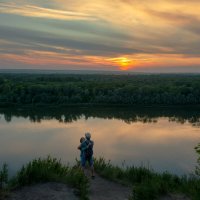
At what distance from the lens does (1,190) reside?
27.4 feet

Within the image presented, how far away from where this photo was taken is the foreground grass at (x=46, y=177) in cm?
895

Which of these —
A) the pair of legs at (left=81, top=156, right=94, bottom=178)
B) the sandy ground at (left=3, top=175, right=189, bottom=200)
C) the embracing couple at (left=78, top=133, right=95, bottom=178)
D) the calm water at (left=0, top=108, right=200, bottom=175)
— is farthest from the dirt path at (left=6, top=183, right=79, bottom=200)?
the calm water at (left=0, top=108, right=200, bottom=175)

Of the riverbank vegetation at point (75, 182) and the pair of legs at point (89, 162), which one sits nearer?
the riverbank vegetation at point (75, 182)

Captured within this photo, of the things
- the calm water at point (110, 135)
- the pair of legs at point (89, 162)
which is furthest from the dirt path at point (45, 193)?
the calm water at point (110, 135)

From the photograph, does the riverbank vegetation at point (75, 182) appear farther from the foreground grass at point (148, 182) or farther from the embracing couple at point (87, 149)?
the embracing couple at point (87, 149)

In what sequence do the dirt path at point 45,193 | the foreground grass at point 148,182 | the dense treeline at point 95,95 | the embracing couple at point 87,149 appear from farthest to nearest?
the dense treeline at point 95,95 < the embracing couple at point 87,149 < the foreground grass at point 148,182 < the dirt path at point 45,193

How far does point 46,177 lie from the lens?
9273mm

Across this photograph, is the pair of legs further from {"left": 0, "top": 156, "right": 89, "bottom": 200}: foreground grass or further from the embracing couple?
{"left": 0, "top": 156, "right": 89, "bottom": 200}: foreground grass

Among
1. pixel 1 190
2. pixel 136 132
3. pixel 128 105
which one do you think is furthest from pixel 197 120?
pixel 1 190

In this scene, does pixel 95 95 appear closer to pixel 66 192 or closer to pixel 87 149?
pixel 87 149

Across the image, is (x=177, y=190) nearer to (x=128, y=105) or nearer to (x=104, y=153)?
(x=104, y=153)

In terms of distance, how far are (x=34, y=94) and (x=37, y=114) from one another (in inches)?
610

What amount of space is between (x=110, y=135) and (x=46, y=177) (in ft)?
80.6

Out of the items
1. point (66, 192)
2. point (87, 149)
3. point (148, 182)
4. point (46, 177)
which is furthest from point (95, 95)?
point (66, 192)
